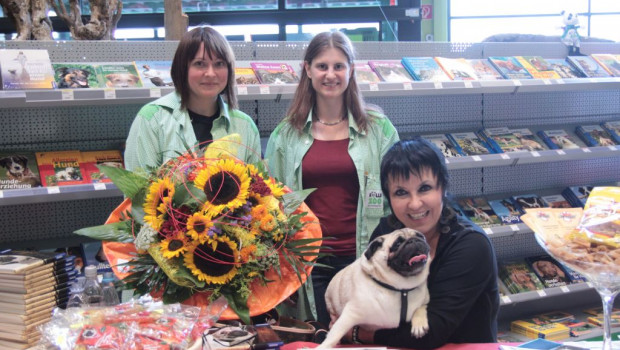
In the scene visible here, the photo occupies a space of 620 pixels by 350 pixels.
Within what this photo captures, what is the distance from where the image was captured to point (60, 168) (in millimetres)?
3488

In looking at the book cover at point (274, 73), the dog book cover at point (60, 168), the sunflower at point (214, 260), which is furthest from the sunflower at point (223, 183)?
the book cover at point (274, 73)

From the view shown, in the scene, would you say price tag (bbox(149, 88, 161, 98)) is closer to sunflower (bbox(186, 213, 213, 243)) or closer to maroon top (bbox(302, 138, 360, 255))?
maroon top (bbox(302, 138, 360, 255))

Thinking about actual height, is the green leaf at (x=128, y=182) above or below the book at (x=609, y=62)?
below

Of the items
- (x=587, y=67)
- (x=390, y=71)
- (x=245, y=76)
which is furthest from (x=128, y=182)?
(x=587, y=67)

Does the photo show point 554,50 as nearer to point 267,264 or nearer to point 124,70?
point 124,70

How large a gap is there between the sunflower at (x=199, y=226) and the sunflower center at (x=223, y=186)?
69 millimetres

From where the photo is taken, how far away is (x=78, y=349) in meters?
1.42

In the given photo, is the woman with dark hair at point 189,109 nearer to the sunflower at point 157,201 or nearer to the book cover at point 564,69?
the sunflower at point 157,201

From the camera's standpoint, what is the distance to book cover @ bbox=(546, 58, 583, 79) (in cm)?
470

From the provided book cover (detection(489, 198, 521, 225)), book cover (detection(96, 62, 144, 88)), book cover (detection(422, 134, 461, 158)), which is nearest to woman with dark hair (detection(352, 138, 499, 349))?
book cover (detection(96, 62, 144, 88))

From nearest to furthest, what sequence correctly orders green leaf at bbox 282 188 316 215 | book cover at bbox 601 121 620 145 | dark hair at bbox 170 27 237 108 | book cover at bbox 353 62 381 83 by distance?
green leaf at bbox 282 188 316 215, dark hair at bbox 170 27 237 108, book cover at bbox 353 62 381 83, book cover at bbox 601 121 620 145

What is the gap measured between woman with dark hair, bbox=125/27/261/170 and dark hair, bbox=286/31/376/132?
0.36 meters

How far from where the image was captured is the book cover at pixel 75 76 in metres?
3.33

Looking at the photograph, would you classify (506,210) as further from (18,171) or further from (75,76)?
(18,171)
